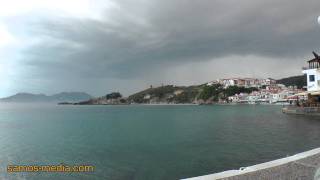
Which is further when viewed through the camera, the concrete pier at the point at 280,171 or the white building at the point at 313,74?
the white building at the point at 313,74

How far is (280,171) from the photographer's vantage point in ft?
34.1

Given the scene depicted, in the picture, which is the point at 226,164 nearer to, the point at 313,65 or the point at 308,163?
the point at 308,163

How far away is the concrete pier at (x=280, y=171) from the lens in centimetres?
978

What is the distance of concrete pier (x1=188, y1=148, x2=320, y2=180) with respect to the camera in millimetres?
9781

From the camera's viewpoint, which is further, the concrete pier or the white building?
the white building

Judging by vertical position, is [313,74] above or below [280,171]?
above

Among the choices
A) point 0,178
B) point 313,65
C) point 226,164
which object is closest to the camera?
point 0,178

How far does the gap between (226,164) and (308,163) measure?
8.56 meters

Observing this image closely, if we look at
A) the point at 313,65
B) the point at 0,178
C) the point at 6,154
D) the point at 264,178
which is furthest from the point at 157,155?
the point at 313,65

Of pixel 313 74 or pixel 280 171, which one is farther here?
pixel 313 74

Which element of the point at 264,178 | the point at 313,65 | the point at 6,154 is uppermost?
the point at 313,65

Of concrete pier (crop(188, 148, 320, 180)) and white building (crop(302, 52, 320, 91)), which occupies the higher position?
white building (crop(302, 52, 320, 91))

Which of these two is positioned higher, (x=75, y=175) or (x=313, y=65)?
(x=313, y=65)

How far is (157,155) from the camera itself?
24125 mm
